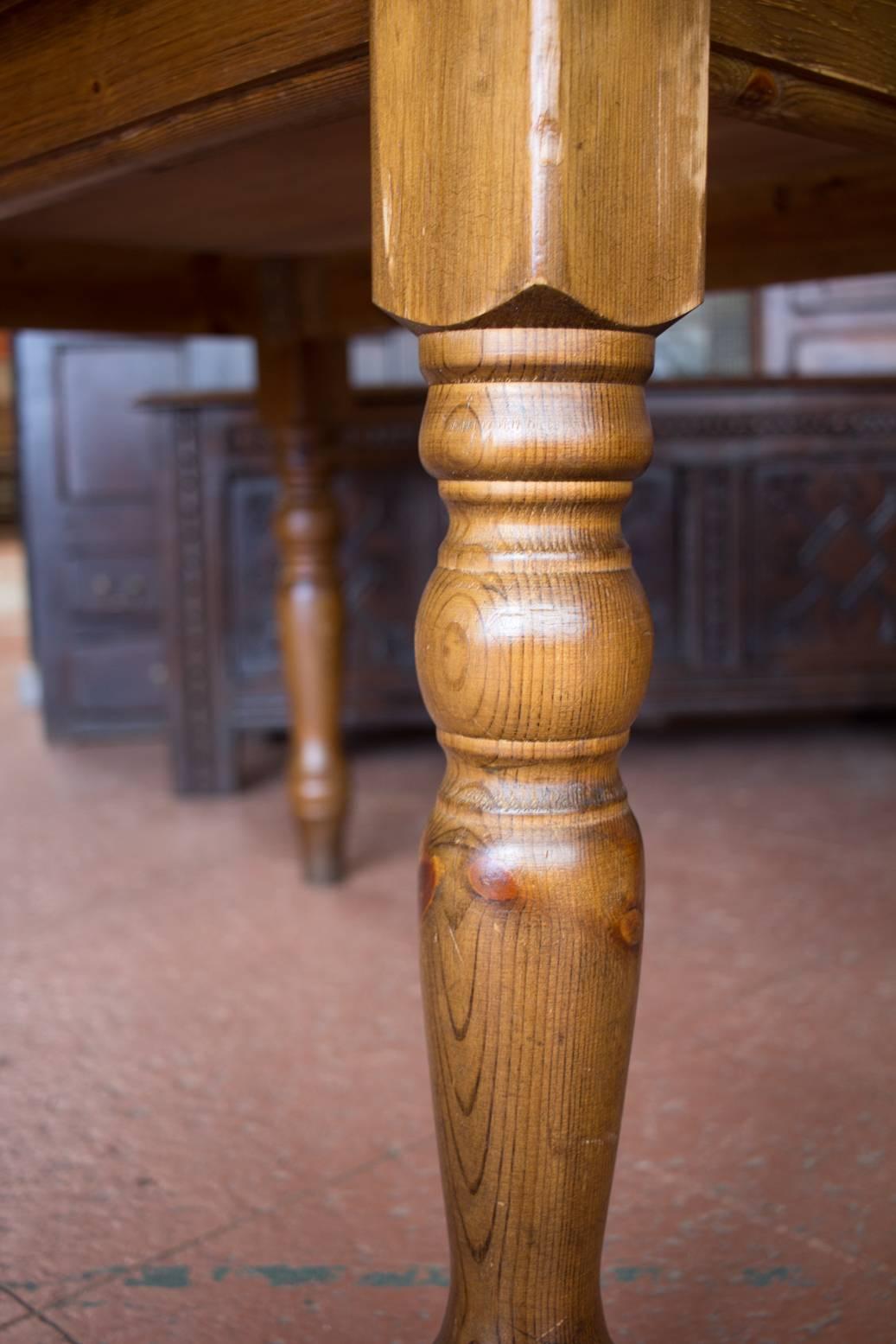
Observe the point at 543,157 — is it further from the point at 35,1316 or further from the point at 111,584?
the point at 111,584

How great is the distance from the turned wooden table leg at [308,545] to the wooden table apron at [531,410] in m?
1.09

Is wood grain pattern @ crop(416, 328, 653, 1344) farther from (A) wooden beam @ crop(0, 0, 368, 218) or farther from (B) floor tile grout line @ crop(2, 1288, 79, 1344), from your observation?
(B) floor tile grout line @ crop(2, 1288, 79, 1344)

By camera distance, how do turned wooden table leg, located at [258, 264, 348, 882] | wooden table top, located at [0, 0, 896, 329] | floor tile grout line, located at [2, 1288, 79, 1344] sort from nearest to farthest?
wooden table top, located at [0, 0, 896, 329], floor tile grout line, located at [2, 1288, 79, 1344], turned wooden table leg, located at [258, 264, 348, 882]

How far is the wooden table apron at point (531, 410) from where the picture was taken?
1.95 feet


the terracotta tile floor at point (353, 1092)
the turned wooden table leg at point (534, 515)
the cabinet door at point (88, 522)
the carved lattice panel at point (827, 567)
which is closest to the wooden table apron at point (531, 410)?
the turned wooden table leg at point (534, 515)

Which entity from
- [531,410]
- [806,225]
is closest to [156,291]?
[806,225]

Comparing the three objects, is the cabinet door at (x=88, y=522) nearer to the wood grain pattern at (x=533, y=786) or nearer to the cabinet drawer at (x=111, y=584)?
the cabinet drawer at (x=111, y=584)

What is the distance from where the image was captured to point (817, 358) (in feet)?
12.3

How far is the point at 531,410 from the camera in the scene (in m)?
0.62

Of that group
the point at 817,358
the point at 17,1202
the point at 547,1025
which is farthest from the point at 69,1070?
the point at 817,358

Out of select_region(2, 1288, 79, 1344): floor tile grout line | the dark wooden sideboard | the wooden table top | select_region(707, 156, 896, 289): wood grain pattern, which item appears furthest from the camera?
the dark wooden sideboard

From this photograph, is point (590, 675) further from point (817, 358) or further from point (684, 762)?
point (817, 358)

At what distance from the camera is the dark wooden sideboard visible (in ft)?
8.53

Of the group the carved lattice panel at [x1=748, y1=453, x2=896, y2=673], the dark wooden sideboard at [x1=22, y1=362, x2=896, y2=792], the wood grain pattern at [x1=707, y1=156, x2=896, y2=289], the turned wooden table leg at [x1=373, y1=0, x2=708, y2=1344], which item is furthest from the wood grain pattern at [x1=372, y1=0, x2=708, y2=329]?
the carved lattice panel at [x1=748, y1=453, x2=896, y2=673]
